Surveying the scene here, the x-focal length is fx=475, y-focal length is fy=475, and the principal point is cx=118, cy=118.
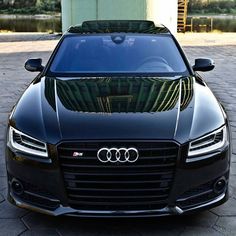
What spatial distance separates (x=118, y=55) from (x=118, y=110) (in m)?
1.40

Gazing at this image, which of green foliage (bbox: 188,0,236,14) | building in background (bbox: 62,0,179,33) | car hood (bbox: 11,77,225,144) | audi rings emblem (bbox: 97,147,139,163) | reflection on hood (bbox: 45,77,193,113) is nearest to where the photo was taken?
audi rings emblem (bbox: 97,147,139,163)

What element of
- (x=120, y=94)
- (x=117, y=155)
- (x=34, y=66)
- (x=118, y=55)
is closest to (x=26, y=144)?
(x=117, y=155)

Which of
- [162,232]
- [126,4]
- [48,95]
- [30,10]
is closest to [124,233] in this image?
[162,232]

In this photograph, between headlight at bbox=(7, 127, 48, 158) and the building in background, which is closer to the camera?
headlight at bbox=(7, 127, 48, 158)

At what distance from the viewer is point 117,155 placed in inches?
124

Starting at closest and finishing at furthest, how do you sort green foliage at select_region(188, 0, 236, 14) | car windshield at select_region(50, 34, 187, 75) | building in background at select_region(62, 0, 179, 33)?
car windshield at select_region(50, 34, 187, 75)
building in background at select_region(62, 0, 179, 33)
green foliage at select_region(188, 0, 236, 14)

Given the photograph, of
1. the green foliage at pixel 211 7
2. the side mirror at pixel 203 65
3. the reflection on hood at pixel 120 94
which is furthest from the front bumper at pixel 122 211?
the green foliage at pixel 211 7

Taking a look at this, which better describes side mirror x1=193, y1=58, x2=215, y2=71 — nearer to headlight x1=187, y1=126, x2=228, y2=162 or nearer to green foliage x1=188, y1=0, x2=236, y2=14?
headlight x1=187, y1=126, x2=228, y2=162

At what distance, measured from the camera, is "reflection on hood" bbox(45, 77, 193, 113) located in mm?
3600

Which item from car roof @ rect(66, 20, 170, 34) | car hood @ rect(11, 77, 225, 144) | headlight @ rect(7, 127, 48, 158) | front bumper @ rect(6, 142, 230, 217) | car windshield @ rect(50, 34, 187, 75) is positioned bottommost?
front bumper @ rect(6, 142, 230, 217)

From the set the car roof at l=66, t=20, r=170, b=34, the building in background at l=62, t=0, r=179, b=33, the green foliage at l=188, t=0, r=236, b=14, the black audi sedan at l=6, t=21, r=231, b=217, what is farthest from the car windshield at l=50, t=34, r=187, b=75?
the green foliage at l=188, t=0, r=236, b=14

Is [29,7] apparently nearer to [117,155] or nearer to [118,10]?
[118,10]

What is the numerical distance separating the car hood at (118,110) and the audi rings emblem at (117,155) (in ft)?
0.29

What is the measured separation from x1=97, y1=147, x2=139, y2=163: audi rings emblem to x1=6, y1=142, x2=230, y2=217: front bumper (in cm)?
30
